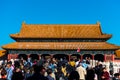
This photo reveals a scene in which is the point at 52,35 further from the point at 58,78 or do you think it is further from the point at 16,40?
the point at 58,78

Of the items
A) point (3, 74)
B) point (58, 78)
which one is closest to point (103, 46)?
point (58, 78)

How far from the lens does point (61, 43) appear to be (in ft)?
211

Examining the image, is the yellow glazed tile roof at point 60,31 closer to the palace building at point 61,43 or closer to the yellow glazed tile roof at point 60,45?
the palace building at point 61,43

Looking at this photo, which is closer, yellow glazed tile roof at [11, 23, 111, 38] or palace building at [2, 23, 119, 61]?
palace building at [2, 23, 119, 61]

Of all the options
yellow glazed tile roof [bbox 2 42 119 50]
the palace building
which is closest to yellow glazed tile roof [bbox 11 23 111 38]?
the palace building

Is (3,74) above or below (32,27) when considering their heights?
below

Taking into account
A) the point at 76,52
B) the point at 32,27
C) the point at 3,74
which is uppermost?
the point at 32,27

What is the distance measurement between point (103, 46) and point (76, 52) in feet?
12.6

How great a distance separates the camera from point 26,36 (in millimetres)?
64375

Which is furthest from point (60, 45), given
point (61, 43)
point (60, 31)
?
point (60, 31)

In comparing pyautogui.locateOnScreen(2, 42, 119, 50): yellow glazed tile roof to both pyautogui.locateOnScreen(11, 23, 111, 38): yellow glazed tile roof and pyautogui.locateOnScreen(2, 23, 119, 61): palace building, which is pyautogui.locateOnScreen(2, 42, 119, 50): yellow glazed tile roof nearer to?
pyautogui.locateOnScreen(2, 23, 119, 61): palace building

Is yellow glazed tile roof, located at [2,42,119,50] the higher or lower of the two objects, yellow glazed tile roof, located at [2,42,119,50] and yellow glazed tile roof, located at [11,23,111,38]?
the lower

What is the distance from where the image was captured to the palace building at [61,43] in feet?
A: 205

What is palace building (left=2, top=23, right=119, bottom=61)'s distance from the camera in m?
62.3
